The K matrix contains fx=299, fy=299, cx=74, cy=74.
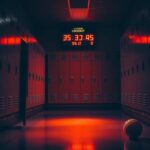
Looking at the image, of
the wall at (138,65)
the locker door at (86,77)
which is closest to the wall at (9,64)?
the wall at (138,65)

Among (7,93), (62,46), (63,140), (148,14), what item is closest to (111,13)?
(62,46)

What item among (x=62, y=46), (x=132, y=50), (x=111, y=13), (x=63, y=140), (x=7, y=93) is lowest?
(x=63, y=140)

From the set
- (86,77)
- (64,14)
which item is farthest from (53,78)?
(64,14)

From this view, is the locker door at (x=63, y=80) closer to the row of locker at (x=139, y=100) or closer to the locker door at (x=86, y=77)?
the locker door at (x=86, y=77)

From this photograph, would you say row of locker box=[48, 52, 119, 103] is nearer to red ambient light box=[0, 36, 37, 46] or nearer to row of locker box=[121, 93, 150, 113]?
row of locker box=[121, 93, 150, 113]

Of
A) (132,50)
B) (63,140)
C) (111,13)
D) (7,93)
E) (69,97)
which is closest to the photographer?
(63,140)

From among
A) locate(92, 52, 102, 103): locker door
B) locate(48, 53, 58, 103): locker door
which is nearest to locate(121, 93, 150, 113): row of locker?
locate(92, 52, 102, 103): locker door

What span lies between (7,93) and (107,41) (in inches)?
290

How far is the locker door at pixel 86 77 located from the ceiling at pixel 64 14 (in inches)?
56.1

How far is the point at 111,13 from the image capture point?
1077 centimetres

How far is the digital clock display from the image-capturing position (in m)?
11.8

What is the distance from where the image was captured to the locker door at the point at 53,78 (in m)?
11.7

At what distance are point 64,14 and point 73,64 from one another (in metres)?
2.01

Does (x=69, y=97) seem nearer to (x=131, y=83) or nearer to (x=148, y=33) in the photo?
(x=131, y=83)
